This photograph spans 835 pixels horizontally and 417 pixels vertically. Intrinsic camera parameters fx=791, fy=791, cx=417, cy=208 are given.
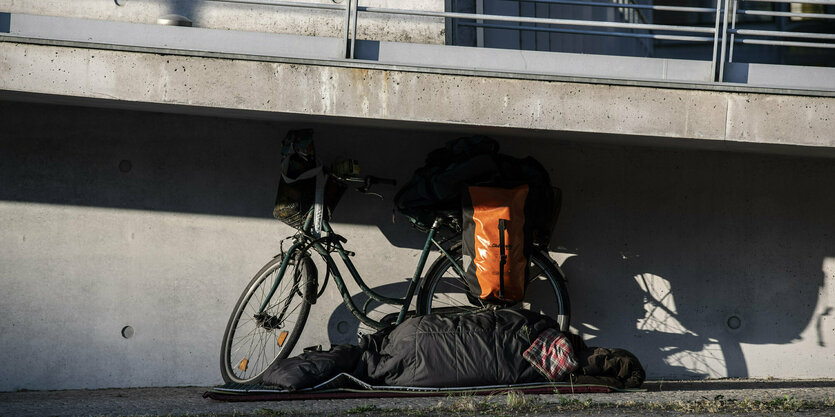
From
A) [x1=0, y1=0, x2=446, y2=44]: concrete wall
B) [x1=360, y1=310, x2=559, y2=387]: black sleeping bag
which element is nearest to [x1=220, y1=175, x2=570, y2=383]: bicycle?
[x1=360, y1=310, x2=559, y2=387]: black sleeping bag

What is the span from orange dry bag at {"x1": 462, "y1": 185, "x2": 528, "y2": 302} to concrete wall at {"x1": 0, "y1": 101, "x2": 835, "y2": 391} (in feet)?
2.99

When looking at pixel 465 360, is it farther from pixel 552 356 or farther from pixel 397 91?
pixel 397 91

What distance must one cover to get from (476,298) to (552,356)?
2.70 ft

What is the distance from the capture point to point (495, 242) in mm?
5121

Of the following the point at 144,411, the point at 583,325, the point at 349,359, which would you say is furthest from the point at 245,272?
the point at 583,325

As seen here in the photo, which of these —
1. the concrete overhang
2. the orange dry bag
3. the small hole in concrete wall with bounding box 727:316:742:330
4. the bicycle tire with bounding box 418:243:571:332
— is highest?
the concrete overhang

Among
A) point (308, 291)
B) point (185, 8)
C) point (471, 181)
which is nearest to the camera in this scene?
point (471, 181)

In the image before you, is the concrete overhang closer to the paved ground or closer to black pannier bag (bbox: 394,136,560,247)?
black pannier bag (bbox: 394,136,560,247)

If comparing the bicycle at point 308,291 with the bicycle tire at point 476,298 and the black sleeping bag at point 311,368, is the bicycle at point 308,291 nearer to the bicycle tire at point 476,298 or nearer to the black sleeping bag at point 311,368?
the bicycle tire at point 476,298

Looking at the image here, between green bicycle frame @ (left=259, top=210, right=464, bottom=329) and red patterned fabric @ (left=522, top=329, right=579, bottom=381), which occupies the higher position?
green bicycle frame @ (left=259, top=210, right=464, bottom=329)

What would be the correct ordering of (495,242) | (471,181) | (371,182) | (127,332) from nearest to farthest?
(495,242) < (471,181) < (371,182) < (127,332)

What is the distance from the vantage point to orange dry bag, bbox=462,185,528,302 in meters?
5.12

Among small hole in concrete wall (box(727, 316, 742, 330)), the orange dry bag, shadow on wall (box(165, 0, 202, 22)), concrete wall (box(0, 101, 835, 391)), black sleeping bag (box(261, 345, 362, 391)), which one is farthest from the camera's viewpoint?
small hole in concrete wall (box(727, 316, 742, 330))

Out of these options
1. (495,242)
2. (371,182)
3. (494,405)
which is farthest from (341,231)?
(494,405)
